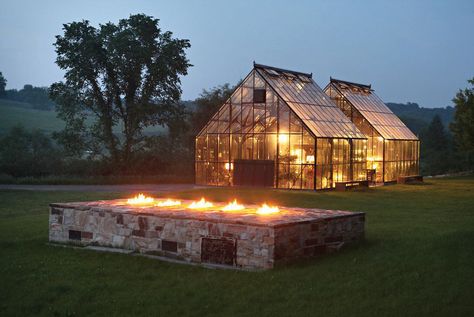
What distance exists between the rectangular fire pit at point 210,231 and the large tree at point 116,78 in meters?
24.6

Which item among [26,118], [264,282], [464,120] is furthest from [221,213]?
[26,118]

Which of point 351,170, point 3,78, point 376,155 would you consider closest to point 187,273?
point 351,170

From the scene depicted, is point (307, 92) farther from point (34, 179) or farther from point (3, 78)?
point (3, 78)

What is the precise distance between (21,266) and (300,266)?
582cm

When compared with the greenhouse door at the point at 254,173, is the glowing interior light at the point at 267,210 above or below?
below

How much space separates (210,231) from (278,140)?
64.5 feet

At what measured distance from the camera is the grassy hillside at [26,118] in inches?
3106

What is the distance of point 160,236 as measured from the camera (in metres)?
13.0

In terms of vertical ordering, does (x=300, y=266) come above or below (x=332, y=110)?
below

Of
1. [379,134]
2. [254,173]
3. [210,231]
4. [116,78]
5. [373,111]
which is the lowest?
[210,231]

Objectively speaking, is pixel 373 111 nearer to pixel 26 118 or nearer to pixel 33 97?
pixel 26 118

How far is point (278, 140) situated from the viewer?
103ft

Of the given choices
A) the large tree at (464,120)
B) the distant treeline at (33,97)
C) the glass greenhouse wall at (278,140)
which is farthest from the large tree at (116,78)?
the distant treeline at (33,97)

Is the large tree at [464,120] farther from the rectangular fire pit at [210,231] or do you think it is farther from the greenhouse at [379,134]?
the rectangular fire pit at [210,231]
